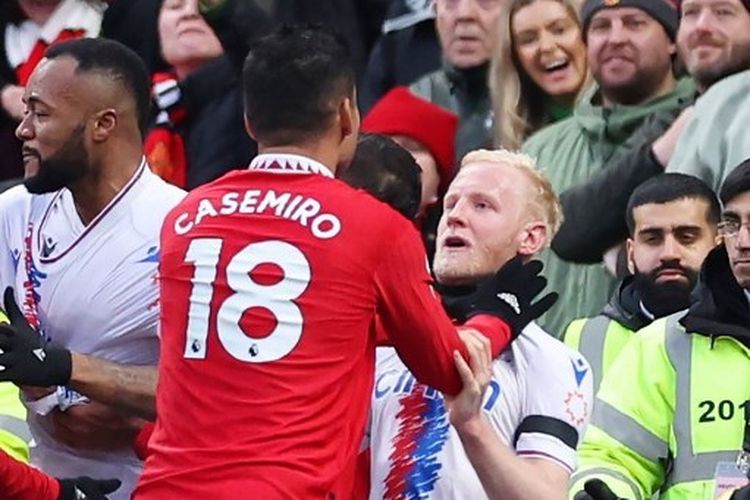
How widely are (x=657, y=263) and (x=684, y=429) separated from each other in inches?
42.2

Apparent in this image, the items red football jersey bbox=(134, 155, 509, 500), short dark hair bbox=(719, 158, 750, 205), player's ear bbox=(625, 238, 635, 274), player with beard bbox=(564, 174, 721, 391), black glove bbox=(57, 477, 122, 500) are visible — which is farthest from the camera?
player's ear bbox=(625, 238, 635, 274)

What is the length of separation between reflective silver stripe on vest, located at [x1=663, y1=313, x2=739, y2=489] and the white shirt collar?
1626 mm

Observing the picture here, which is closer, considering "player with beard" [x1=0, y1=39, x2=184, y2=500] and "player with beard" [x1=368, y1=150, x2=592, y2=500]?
"player with beard" [x1=368, y1=150, x2=592, y2=500]

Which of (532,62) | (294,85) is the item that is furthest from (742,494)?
(532,62)

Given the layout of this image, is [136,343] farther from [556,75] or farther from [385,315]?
[556,75]

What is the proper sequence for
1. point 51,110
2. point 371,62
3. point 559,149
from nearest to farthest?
point 51,110 → point 559,149 → point 371,62

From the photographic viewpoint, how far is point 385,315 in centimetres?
542

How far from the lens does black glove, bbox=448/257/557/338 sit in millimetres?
5812

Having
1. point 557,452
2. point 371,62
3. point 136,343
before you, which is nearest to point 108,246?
point 136,343

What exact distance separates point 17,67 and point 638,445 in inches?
177

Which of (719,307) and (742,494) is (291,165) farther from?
(719,307)

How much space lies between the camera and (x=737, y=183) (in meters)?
6.82

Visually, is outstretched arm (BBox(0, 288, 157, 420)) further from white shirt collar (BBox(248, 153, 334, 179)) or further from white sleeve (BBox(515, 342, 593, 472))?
white sleeve (BBox(515, 342, 593, 472))

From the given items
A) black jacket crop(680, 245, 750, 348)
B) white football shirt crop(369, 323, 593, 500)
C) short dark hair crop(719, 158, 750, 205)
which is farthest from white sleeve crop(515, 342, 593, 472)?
short dark hair crop(719, 158, 750, 205)
